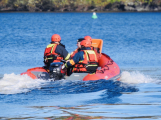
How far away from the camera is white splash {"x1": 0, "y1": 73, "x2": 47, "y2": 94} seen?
10.6 metres

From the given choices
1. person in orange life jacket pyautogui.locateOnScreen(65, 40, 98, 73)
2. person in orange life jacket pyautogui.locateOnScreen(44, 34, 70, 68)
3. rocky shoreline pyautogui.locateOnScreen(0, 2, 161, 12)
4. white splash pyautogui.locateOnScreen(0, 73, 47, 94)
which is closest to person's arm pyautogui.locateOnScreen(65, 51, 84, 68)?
person in orange life jacket pyautogui.locateOnScreen(65, 40, 98, 73)

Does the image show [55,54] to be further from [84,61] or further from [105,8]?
[105,8]

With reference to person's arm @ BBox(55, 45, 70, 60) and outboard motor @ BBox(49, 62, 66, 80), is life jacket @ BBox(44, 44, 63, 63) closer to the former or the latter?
person's arm @ BBox(55, 45, 70, 60)

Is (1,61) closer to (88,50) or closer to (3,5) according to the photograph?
(88,50)

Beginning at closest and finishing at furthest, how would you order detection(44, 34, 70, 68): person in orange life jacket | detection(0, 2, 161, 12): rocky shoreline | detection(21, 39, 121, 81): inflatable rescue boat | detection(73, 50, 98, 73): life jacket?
detection(21, 39, 121, 81): inflatable rescue boat
detection(73, 50, 98, 73): life jacket
detection(44, 34, 70, 68): person in orange life jacket
detection(0, 2, 161, 12): rocky shoreline

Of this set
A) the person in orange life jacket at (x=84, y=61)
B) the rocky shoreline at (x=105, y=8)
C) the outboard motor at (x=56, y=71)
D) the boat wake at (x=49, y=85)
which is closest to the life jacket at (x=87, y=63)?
the person in orange life jacket at (x=84, y=61)

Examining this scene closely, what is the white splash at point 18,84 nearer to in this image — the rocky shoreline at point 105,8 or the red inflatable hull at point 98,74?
the red inflatable hull at point 98,74

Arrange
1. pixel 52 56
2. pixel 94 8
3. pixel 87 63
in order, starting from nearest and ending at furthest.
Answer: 1. pixel 87 63
2. pixel 52 56
3. pixel 94 8

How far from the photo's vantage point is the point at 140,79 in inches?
502

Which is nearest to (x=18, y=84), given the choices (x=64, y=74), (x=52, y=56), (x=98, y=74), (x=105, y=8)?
(x=64, y=74)

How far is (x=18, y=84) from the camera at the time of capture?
36.1 ft

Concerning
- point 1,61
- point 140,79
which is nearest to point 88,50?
point 140,79

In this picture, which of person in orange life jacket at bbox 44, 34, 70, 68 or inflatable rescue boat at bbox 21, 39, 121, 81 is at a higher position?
person in orange life jacket at bbox 44, 34, 70, 68

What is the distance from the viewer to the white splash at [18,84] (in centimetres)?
1056
